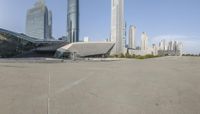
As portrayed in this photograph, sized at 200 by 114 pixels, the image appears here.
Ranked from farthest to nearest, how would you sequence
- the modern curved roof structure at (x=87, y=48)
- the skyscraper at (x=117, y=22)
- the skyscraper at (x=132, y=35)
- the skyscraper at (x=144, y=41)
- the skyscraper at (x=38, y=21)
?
1. the skyscraper at (x=132, y=35)
2. the skyscraper at (x=144, y=41)
3. the skyscraper at (x=38, y=21)
4. the skyscraper at (x=117, y=22)
5. the modern curved roof structure at (x=87, y=48)

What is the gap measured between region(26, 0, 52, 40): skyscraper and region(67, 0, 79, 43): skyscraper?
15.3 metres

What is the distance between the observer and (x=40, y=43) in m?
116

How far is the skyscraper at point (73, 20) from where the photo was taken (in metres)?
154

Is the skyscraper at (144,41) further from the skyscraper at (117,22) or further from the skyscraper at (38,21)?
the skyscraper at (38,21)

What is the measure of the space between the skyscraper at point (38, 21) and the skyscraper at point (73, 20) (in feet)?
50.2

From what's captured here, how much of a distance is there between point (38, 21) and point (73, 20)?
71.1 ft

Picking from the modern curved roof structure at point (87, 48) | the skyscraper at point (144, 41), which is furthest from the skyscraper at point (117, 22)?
the skyscraper at point (144, 41)

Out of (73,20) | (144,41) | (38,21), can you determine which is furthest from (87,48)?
(144,41)

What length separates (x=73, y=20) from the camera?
154625 millimetres

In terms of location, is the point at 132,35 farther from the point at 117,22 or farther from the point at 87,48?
the point at 87,48

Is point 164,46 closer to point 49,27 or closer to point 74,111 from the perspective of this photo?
point 49,27

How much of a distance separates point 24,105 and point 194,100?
172 inches

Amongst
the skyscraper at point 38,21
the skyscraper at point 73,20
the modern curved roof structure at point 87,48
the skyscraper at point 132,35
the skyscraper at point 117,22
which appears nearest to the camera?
the modern curved roof structure at point 87,48

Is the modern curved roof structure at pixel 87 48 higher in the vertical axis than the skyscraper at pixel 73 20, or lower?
lower
